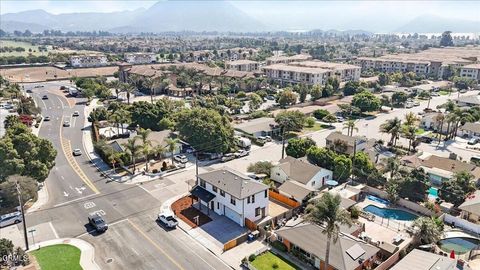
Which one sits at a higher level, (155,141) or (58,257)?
(155,141)

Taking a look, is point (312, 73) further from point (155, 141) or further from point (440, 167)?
point (155, 141)

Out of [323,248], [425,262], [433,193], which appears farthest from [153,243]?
[433,193]

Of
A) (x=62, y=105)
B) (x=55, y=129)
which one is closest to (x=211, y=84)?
(x=62, y=105)

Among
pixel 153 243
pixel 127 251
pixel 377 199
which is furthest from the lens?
pixel 377 199

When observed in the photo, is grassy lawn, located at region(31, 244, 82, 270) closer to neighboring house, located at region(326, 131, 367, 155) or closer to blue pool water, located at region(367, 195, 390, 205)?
blue pool water, located at region(367, 195, 390, 205)

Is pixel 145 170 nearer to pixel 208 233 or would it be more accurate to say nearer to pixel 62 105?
pixel 208 233
